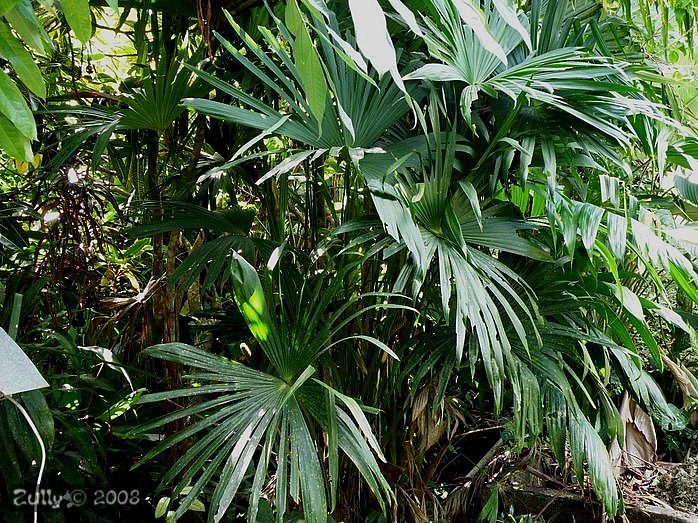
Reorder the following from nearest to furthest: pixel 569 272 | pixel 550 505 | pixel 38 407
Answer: pixel 38 407 → pixel 569 272 → pixel 550 505

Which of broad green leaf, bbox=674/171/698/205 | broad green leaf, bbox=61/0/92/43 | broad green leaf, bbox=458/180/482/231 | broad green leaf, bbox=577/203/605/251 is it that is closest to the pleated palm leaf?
broad green leaf, bbox=458/180/482/231

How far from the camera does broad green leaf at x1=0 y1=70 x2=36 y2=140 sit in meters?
0.59

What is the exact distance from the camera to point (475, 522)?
2174mm

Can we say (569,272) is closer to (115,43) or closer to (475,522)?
(475,522)

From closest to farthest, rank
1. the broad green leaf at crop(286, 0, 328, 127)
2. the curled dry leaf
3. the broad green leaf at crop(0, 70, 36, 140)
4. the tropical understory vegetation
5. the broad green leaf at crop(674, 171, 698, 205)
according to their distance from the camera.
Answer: the broad green leaf at crop(286, 0, 328, 127)
the broad green leaf at crop(0, 70, 36, 140)
the tropical understory vegetation
the broad green leaf at crop(674, 171, 698, 205)
the curled dry leaf

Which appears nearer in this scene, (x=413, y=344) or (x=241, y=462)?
(x=241, y=462)

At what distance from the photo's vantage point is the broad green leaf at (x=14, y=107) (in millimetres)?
590

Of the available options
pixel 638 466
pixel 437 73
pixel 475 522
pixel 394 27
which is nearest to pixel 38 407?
pixel 437 73

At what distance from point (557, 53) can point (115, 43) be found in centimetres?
199

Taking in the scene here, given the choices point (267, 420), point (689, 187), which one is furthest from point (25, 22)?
point (689, 187)

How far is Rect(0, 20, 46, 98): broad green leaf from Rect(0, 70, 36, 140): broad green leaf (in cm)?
1

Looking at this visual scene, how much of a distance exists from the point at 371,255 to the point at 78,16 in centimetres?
94

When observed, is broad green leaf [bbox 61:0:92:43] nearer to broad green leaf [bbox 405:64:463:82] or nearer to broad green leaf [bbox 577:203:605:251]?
broad green leaf [bbox 405:64:463:82]

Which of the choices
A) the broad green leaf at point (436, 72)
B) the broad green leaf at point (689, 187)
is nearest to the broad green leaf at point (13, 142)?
the broad green leaf at point (436, 72)
